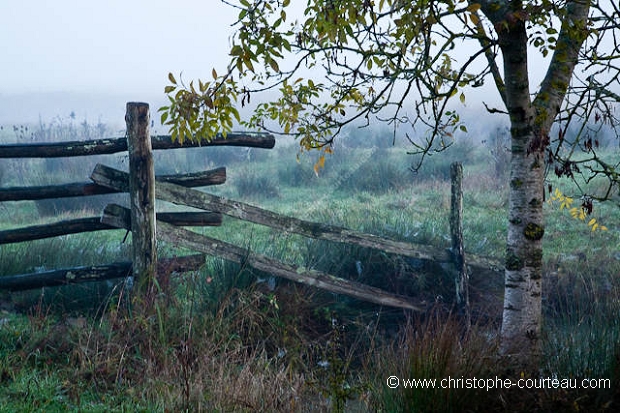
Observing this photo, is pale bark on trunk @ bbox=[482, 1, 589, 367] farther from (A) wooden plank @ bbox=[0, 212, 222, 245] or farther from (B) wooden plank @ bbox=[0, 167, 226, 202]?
(A) wooden plank @ bbox=[0, 212, 222, 245]

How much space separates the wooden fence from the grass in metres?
0.20

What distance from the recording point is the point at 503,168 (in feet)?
49.8

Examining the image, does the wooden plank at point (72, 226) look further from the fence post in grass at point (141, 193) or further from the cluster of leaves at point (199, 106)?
the cluster of leaves at point (199, 106)

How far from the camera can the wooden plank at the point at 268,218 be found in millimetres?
5773

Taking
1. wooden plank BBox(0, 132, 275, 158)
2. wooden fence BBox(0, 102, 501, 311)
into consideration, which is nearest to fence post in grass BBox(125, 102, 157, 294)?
wooden fence BBox(0, 102, 501, 311)

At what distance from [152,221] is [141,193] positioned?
0.27 m

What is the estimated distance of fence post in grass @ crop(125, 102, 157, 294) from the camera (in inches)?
219

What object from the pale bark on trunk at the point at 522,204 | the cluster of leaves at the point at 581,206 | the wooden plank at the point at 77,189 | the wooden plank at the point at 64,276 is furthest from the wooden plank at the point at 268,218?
the pale bark on trunk at the point at 522,204

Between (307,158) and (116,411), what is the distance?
1306 cm

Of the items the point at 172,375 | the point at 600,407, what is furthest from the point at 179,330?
the point at 600,407

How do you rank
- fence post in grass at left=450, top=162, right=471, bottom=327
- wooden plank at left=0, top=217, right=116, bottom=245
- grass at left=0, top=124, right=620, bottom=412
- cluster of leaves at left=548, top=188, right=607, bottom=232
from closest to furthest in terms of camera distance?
cluster of leaves at left=548, top=188, right=607, bottom=232 < grass at left=0, top=124, right=620, bottom=412 < wooden plank at left=0, top=217, right=116, bottom=245 < fence post in grass at left=450, top=162, right=471, bottom=327

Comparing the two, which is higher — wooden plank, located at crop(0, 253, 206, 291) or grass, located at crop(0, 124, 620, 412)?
wooden plank, located at crop(0, 253, 206, 291)

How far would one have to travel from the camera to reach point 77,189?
6035 mm

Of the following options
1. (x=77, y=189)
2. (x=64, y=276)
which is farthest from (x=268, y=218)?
(x=64, y=276)
